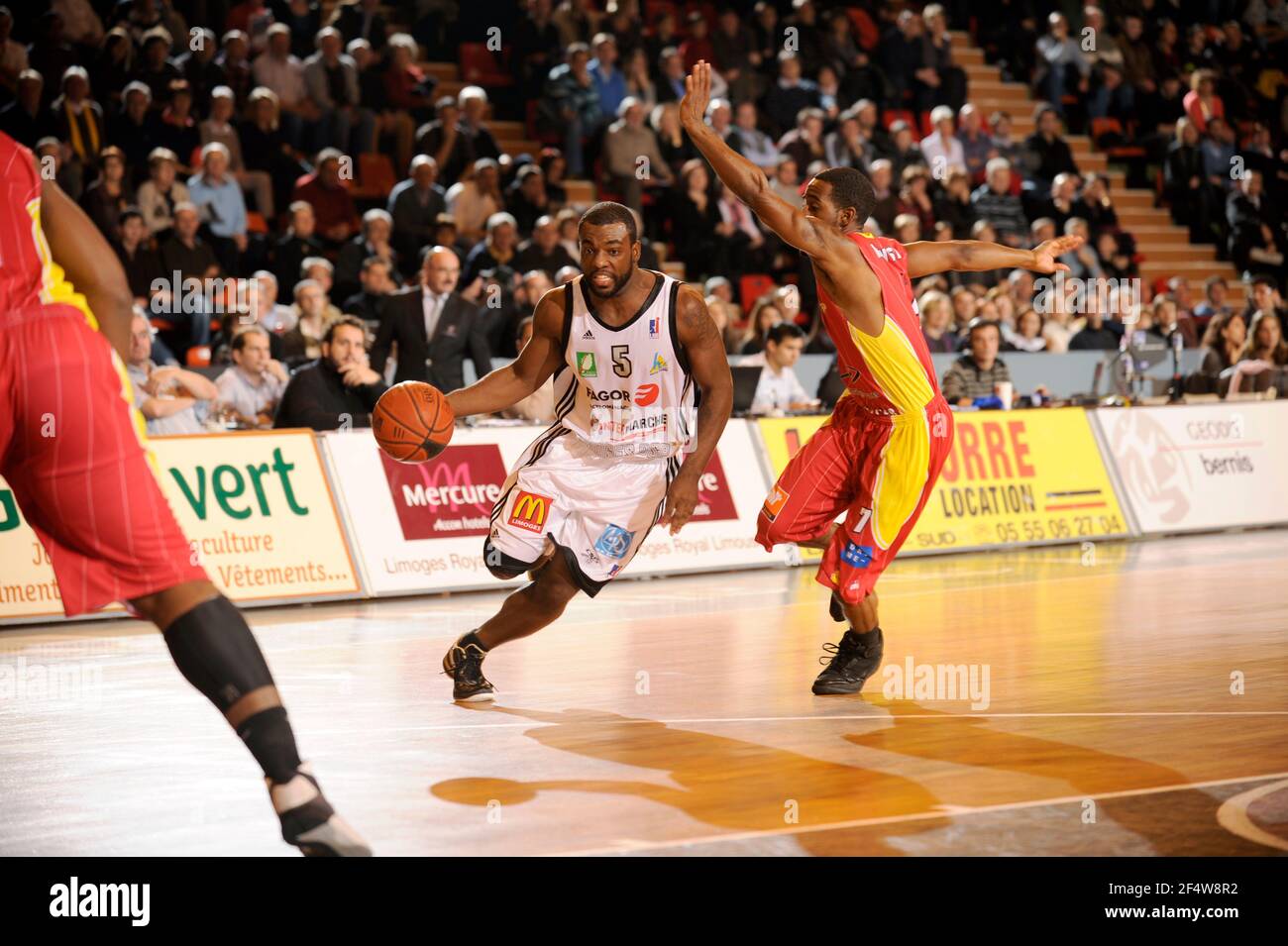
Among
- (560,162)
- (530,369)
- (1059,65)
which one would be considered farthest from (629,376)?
(1059,65)

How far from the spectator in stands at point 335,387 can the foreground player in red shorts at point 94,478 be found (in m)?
7.66

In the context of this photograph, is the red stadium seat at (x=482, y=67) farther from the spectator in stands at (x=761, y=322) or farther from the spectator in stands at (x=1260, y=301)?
the spectator in stands at (x=1260, y=301)

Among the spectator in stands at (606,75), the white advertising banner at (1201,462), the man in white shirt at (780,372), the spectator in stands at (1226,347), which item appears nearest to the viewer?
the man in white shirt at (780,372)

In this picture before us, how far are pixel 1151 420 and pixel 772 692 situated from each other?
9012 millimetres

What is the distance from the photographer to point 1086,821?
485cm

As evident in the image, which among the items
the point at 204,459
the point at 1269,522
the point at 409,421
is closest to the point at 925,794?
the point at 409,421

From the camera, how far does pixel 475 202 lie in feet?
56.4

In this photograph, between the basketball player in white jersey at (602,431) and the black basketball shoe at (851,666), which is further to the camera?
the black basketball shoe at (851,666)

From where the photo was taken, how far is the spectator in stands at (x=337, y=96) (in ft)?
57.0

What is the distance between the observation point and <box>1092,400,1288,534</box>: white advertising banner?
1531cm

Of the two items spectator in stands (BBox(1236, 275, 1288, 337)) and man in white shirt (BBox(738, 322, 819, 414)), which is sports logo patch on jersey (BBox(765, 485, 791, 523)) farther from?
spectator in stands (BBox(1236, 275, 1288, 337))

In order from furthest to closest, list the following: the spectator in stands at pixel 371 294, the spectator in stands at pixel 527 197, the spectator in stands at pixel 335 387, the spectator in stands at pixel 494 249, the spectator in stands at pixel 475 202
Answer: the spectator in stands at pixel 527 197, the spectator in stands at pixel 475 202, the spectator in stands at pixel 494 249, the spectator in stands at pixel 371 294, the spectator in stands at pixel 335 387

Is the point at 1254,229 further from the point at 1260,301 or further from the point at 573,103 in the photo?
the point at 573,103

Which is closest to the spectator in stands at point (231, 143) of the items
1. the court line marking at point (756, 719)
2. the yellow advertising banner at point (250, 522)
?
the yellow advertising banner at point (250, 522)
